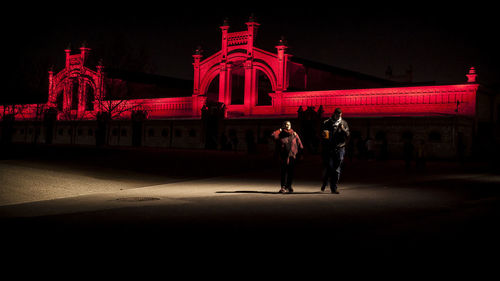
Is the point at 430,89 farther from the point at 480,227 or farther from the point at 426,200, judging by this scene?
the point at 480,227

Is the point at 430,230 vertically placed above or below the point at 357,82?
below

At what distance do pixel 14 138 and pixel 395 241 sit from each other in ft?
233

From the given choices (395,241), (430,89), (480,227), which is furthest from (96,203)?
(430,89)

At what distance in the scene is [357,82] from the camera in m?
54.9

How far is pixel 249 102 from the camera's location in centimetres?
4641

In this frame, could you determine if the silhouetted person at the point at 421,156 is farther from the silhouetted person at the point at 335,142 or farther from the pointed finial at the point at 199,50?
the pointed finial at the point at 199,50

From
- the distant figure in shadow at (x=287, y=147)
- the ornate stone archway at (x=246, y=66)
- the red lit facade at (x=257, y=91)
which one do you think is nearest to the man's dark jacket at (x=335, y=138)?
the distant figure in shadow at (x=287, y=147)

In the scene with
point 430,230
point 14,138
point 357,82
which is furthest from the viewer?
point 14,138

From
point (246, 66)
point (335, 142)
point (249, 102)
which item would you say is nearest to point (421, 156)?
point (335, 142)

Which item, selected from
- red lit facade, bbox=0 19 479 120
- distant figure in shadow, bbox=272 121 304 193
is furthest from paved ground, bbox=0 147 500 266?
red lit facade, bbox=0 19 479 120

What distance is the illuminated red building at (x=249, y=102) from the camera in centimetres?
3653

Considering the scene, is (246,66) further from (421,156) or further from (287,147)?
(287,147)

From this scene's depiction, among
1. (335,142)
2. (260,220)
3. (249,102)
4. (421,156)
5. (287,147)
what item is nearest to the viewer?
(260,220)

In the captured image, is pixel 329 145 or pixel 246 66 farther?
pixel 246 66
